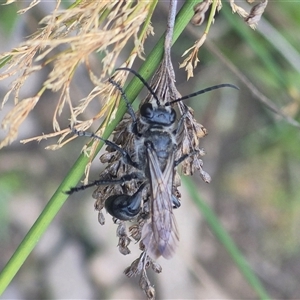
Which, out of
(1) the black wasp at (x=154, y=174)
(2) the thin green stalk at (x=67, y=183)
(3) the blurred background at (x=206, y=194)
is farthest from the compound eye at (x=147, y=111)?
(3) the blurred background at (x=206, y=194)

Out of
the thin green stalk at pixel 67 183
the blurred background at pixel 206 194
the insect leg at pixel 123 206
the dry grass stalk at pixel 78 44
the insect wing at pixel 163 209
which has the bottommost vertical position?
the blurred background at pixel 206 194

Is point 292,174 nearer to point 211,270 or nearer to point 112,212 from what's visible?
point 211,270

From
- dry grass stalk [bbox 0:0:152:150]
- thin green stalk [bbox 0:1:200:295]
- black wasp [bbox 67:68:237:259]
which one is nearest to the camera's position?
dry grass stalk [bbox 0:0:152:150]

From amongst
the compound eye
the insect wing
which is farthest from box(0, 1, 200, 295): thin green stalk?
the insect wing

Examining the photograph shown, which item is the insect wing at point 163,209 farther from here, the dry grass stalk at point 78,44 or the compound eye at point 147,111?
the dry grass stalk at point 78,44

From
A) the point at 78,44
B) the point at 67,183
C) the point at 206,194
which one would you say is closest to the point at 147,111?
the point at 67,183

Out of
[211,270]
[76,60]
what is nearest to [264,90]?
[211,270]

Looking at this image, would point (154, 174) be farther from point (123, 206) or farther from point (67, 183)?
point (67, 183)

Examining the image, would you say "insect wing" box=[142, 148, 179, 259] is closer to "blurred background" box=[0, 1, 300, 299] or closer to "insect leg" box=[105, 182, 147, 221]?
"insect leg" box=[105, 182, 147, 221]
